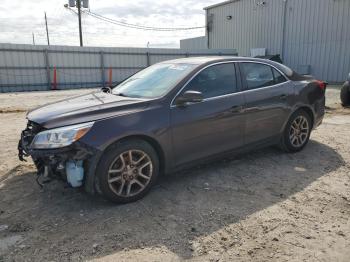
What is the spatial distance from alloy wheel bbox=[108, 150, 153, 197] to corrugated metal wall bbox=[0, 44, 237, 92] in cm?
1763

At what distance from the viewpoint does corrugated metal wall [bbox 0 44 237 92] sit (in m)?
18.7

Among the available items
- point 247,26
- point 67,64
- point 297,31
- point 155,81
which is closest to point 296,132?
point 155,81

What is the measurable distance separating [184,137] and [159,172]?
0.52m

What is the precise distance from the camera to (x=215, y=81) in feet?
14.2

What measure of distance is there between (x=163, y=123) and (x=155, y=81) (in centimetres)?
84

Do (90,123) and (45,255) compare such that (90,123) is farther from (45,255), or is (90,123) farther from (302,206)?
(302,206)

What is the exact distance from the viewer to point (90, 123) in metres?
3.37

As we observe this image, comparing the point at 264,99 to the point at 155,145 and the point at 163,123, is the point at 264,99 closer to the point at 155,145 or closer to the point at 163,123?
the point at 163,123

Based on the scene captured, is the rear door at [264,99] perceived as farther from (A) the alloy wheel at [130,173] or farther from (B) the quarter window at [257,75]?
(A) the alloy wheel at [130,173]

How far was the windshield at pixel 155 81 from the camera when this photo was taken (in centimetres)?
404

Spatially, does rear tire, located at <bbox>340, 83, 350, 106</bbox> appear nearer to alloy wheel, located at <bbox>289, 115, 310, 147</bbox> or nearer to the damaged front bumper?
alloy wheel, located at <bbox>289, 115, 310, 147</bbox>

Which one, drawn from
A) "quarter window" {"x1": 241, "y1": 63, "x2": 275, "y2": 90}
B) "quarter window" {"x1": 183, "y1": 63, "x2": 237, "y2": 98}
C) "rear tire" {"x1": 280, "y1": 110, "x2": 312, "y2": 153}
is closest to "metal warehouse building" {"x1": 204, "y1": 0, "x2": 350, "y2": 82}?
"rear tire" {"x1": 280, "y1": 110, "x2": 312, "y2": 153}

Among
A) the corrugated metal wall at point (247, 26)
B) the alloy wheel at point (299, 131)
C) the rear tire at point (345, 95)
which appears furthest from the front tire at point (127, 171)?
the corrugated metal wall at point (247, 26)

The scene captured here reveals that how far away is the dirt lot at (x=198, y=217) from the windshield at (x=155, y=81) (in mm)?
1202
